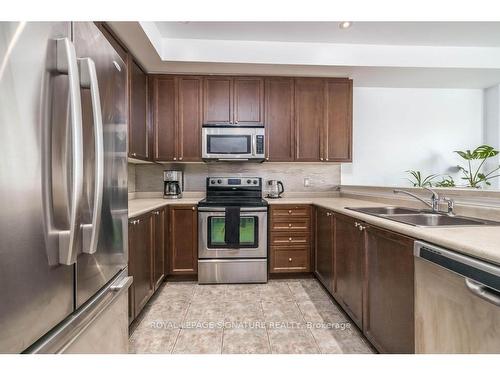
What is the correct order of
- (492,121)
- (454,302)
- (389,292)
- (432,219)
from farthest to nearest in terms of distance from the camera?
1. (492,121)
2. (432,219)
3. (389,292)
4. (454,302)

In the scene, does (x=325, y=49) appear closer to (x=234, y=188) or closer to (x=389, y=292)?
(x=234, y=188)

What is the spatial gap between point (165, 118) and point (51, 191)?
259 cm

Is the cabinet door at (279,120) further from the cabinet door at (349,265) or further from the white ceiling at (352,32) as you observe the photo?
the cabinet door at (349,265)

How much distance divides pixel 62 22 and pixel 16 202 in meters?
0.52

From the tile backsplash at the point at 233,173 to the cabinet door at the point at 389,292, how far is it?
1872mm

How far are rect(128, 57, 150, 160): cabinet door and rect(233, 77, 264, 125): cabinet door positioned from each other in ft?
3.39

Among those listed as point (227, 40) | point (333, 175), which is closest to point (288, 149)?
point (333, 175)

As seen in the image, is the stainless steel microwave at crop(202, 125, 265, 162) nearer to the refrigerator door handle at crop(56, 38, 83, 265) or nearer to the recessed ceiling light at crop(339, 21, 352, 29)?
the recessed ceiling light at crop(339, 21, 352, 29)

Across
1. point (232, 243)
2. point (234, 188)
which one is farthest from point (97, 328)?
point (234, 188)

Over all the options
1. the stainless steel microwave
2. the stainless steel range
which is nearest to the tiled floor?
the stainless steel range

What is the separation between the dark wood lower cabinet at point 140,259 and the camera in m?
1.85

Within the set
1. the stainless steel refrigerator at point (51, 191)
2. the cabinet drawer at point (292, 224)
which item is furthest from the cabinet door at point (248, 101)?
the stainless steel refrigerator at point (51, 191)

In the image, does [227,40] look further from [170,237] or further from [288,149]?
[170,237]

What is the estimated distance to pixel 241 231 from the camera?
276cm
